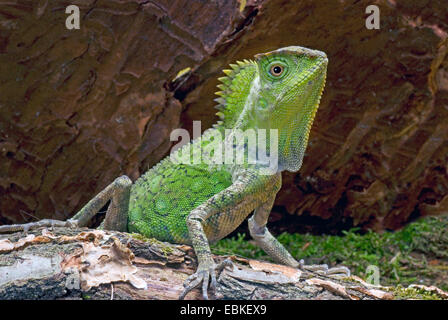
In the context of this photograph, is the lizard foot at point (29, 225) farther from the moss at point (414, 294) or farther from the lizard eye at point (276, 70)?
the moss at point (414, 294)

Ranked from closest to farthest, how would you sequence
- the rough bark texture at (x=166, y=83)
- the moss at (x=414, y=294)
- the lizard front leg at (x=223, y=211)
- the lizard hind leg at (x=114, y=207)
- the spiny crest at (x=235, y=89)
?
1. the lizard front leg at (x=223, y=211)
2. the moss at (x=414, y=294)
3. the lizard hind leg at (x=114, y=207)
4. the spiny crest at (x=235, y=89)
5. the rough bark texture at (x=166, y=83)

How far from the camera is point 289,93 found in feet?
12.9

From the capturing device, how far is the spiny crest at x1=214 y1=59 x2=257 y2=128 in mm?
4418

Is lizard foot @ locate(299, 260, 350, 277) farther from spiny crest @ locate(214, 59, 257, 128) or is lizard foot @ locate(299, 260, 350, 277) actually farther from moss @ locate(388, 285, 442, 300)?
spiny crest @ locate(214, 59, 257, 128)

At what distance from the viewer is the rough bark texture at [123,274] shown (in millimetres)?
3018

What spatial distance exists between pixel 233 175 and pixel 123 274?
4.61 ft

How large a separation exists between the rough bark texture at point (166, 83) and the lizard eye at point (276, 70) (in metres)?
1.20

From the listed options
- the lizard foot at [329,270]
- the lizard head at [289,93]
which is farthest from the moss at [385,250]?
the lizard head at [289,93]

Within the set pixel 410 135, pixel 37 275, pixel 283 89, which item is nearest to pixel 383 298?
pixel 283 89

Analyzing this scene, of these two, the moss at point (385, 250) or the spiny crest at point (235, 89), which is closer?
the spiny crest at point (235, 89)

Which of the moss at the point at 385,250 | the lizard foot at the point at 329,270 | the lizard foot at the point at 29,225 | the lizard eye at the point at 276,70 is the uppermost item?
the lizard eye at the point at 276,70

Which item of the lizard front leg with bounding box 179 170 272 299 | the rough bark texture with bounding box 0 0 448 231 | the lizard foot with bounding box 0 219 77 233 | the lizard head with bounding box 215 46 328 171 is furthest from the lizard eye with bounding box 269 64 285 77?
the lizard foot with bounding box 0 219 77 233

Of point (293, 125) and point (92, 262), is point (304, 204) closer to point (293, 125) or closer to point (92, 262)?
point (293, 125)

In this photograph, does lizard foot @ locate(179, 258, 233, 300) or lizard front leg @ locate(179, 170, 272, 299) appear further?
lizard front leg @ locate(179, 170, 272, 299)
